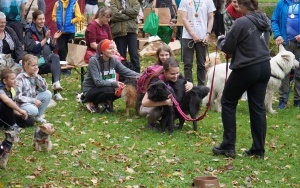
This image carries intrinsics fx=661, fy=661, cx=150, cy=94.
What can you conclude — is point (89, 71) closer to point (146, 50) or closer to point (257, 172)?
point (257, 172)

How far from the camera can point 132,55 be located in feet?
41.0

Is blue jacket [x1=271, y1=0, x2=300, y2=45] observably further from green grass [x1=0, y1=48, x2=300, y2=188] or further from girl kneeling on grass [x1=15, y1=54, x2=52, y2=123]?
girl kneeling on grass [x1=15, y1=54, x2=52, y2=123]

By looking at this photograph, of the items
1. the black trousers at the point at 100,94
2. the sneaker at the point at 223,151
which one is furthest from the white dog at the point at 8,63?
the sneaker at the point at 223,151

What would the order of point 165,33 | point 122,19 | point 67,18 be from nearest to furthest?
1. point 122,19
2. point 67,18
3. point 165,33

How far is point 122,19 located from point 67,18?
63.5 inches

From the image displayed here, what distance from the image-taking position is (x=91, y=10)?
17797 millimetres

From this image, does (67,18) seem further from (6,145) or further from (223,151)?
(6,145)

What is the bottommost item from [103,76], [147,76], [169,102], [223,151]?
[223,151]

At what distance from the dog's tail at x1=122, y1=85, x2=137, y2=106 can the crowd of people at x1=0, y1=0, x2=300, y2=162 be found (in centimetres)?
27

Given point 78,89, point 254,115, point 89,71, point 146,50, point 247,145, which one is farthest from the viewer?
point 146,50

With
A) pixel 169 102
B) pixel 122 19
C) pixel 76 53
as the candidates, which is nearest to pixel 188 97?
pixel 169 102

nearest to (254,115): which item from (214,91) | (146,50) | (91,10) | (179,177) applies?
(179,177)

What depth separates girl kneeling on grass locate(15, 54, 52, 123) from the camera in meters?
9.17

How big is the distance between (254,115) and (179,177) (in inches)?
48.8
